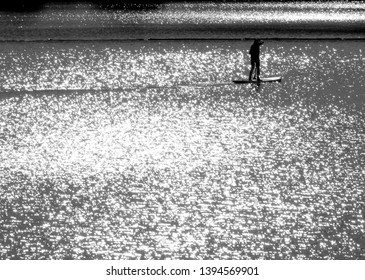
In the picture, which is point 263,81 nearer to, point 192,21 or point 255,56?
point 255,56

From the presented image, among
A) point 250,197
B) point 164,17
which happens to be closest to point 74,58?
point 250,197

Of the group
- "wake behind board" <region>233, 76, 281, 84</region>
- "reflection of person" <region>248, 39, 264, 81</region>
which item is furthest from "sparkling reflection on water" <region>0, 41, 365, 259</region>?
"reflection of person" <region>248, 39, 264, 81</region>

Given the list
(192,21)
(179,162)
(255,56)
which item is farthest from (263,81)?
(192,21)

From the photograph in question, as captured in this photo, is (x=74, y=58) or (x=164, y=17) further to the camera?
(x=164, y=17)

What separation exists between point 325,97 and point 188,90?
13.0 feet

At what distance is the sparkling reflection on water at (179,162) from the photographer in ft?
49.4

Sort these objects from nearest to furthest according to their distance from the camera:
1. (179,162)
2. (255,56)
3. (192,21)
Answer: (179,162), (255,56), (192,21)

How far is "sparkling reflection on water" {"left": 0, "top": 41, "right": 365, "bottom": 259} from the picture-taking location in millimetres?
15047

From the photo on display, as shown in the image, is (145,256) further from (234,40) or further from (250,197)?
(234,40)

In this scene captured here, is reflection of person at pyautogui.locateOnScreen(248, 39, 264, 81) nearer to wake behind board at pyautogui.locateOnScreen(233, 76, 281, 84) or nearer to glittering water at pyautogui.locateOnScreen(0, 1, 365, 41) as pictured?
wake behind board at pyautogui.locateOnScreen(233, 76, 281, 84)

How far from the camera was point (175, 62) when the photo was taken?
32.5 m

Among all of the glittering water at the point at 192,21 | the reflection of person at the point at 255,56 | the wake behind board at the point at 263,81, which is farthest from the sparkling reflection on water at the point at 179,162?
the glittering water at the point at 192,21

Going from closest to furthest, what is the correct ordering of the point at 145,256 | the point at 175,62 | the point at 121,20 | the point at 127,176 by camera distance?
the point at 145,256
the point at 127,176
the point at 175,62
the point at 121,20

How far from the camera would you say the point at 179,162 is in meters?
19.4
